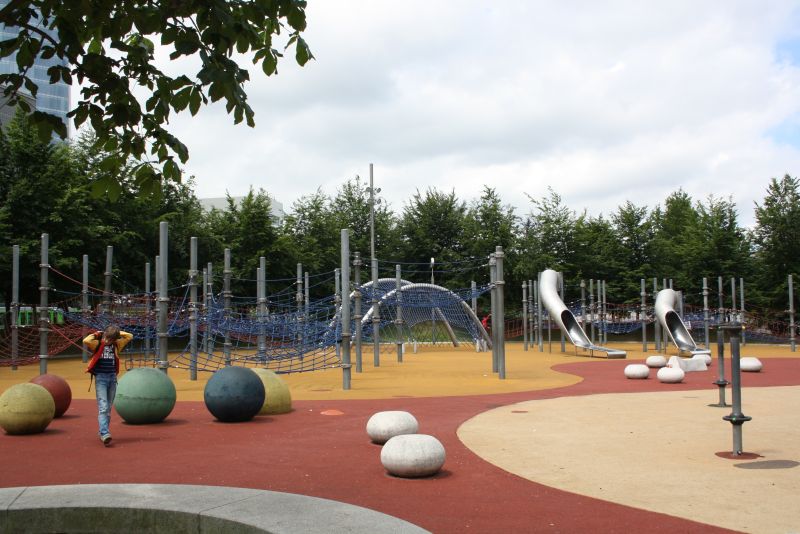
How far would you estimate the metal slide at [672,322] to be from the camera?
30953mm

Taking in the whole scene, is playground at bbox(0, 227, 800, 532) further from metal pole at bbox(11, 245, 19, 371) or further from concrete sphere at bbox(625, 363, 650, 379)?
metal pole at bbox(11, 245, 19, 371)

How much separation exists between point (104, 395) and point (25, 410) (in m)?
1.54

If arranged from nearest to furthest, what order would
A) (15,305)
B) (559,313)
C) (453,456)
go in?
(453,456) → (15,305) → (559,313)

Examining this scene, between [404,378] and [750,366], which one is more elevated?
[750,366]

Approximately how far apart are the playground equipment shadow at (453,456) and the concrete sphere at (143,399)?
183mm

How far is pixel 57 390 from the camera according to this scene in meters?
12.7

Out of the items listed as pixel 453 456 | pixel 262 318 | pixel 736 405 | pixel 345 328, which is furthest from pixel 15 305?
pixel 736 405

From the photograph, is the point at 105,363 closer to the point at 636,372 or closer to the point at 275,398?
the point at 275,398

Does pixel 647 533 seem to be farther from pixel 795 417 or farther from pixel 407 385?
pixel 407 385

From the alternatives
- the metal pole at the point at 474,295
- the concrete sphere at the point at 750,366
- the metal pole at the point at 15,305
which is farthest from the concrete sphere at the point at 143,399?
the concrete sphere at the point at 750,366

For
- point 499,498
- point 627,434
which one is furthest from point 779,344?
point 499,498

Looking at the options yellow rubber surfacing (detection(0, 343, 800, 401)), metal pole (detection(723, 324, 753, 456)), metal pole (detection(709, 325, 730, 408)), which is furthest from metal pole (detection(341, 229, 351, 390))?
metal pole (detection(723, 324, 753, 456))

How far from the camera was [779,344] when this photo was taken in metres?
42.7

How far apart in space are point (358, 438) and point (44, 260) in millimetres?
16155
